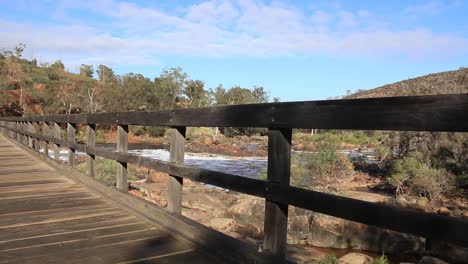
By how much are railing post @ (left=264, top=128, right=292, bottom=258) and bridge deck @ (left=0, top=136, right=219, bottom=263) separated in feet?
1.94

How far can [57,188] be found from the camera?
263 inches

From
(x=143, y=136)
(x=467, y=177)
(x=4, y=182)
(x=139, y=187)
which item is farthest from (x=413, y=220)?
(x=143, y=136)

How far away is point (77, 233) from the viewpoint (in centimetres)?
400

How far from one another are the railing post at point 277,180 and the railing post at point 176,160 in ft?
4.48

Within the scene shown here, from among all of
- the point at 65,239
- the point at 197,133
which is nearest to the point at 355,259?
the point at 65,239

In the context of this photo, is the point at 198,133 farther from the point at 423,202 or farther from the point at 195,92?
the point at 423,202

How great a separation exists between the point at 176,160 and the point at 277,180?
151 cm

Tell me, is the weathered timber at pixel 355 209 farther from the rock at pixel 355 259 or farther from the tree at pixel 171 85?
the tree at pixel 171 85

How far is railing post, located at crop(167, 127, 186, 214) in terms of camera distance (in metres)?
4.01

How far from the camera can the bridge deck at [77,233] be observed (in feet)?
10.8

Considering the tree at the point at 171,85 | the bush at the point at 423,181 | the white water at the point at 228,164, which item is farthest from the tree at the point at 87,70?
the bush at the point at 423,181

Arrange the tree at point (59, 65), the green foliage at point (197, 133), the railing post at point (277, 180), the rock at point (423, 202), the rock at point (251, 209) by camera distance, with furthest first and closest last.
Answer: the tree at point (59, 65) → the green foliage at point (197, 133) → the rock at point (423, 202) → the rock at point (251, 209) → the railing post at point (277, 180)

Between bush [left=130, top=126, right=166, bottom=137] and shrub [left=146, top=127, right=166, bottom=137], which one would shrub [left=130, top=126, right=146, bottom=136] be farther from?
shrub [left=146, top=127, right=166, bottom=137]

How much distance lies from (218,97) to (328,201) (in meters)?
78.4
